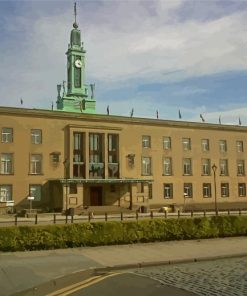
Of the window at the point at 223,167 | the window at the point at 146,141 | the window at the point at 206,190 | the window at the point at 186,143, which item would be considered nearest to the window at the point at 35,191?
the window at the point at 146,141

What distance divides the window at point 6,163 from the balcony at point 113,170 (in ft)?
40.4

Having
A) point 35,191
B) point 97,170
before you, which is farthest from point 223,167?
point 35,191

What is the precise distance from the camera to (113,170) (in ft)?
189

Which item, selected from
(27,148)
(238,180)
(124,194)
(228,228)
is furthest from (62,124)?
(228,228)

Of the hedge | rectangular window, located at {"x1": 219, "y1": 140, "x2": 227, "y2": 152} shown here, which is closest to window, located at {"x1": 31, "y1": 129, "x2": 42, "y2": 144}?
rectangular window, located at {"x1": 219, "y1": 140, "x2": 227, "y2": 152}

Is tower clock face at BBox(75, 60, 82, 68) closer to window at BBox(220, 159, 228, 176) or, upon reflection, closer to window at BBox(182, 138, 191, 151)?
window at BBox(182, 138, 191, 151)

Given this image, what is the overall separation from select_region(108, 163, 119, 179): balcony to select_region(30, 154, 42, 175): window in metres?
8.87

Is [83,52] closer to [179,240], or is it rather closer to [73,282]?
[179,240]

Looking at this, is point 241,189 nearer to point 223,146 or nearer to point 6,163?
point 223,146

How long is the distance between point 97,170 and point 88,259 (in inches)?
1624

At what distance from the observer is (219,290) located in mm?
10359

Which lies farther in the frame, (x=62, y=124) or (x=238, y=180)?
(x=238, y=180)

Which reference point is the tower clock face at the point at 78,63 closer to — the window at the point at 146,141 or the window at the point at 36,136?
the window at the point at 146,141

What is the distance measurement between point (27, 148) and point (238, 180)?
3277cm
